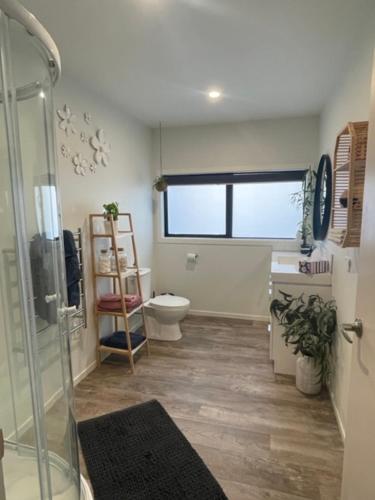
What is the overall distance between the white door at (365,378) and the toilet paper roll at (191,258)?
2860 mm

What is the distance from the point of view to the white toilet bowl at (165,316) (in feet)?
10.6

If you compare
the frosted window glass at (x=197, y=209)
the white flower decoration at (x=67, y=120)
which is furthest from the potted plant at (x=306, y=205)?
the white flower decoration at (x=67, y=120)

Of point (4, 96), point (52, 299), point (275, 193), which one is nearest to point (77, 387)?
point (52, 299)

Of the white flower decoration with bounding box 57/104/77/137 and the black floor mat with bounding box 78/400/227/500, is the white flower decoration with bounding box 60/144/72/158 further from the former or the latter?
the black floor mat with bounding box 78/400/227/500

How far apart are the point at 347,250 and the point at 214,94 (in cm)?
180

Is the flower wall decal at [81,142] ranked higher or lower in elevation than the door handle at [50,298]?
higher

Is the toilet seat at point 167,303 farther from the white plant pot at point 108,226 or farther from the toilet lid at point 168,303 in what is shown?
the white plant pot at point 108,226

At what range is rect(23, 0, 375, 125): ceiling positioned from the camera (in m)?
1.57

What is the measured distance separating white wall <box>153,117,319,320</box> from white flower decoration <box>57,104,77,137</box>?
1.67m

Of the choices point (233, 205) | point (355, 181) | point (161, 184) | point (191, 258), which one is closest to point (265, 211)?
point (233, 205)

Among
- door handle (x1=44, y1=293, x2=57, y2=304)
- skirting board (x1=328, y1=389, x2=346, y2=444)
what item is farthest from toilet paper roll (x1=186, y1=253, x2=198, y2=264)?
door handle (x1=44, y1=293, x2=57, y2=304)

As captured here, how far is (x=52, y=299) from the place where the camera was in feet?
4.77

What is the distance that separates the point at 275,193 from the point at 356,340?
2.81 metres

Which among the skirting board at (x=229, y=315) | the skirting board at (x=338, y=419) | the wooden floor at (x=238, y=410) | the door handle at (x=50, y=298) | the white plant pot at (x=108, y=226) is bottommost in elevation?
the wooden floor at (x=238, y=410)
